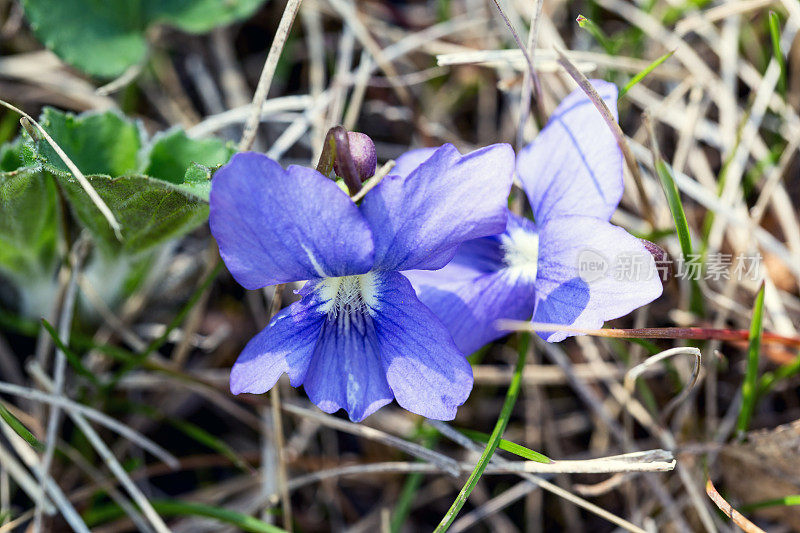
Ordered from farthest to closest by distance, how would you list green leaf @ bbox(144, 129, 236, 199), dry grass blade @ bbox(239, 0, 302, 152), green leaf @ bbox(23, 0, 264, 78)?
1. green leaf @ bbox(23, 0, 264, 78)
2. green leaf @ bbox(144, 129, 236, 199)
3. dry grass blade @ bbox(239, 0, 302, 152)

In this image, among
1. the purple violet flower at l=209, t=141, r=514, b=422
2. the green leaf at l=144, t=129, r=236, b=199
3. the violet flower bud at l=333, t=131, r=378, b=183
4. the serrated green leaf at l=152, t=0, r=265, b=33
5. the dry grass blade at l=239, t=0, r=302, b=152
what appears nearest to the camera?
the purple violet flower at l=209, t=141, r=514, b=422

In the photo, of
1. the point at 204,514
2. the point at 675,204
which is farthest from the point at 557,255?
the point at 204,514

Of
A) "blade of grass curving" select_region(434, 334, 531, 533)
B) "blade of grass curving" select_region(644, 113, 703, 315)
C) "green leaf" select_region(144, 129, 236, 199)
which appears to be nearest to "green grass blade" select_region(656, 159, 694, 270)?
"blade of grass curving" select_region(644, 113, 703, 315)

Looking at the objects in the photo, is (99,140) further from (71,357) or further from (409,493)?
(409,493)

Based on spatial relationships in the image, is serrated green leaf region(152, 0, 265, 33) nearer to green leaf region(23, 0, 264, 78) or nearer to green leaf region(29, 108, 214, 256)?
green leaf region(23, 0, 264, 78)

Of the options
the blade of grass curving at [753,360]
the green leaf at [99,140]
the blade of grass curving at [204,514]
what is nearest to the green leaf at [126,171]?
the green leaf at [99,140]

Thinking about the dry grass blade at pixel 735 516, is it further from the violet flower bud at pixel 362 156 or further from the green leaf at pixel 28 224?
the green leaf at pixel 28 224

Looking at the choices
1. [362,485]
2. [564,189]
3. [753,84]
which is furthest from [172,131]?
[753,84]
